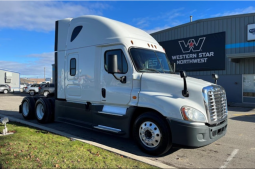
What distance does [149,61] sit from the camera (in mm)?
5484

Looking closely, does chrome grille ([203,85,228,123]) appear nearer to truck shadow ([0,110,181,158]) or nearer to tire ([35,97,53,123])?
truck shadow ([0,110,181,158])

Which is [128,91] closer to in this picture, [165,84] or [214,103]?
[165,84]

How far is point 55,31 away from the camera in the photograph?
Answer: 24.5 feet

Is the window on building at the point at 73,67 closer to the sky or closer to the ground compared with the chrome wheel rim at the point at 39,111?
closer to the sky

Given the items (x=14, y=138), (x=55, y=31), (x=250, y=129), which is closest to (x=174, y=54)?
(x=250, y=129)

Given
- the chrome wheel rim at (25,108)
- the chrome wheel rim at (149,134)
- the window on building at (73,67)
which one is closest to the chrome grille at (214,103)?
the chrome wheel rim at (149,134)

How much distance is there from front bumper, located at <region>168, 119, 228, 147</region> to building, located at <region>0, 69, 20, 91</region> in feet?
158

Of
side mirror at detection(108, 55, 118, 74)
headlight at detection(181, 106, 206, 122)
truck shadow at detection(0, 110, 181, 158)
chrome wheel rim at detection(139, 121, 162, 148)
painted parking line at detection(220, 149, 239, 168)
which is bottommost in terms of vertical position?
painted parking line at detection(220, 149, 239, 168)

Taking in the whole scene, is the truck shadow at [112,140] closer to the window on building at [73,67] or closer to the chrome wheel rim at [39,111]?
the chrome wheel rim at [39,111]

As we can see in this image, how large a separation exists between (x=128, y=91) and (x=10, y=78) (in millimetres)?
50068

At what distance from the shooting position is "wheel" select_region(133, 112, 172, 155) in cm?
445

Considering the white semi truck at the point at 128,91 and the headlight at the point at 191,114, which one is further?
the white semi truck at the point at 128,91

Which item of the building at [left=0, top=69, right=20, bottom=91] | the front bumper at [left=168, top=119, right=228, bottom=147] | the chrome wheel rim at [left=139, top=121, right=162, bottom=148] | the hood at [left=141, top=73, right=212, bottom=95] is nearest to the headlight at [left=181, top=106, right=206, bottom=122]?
the front bumper at [left=168, top=119, right=228, bottom=147]

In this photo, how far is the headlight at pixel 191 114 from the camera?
4.20 metres
